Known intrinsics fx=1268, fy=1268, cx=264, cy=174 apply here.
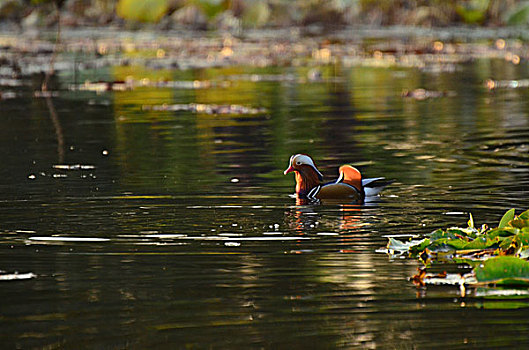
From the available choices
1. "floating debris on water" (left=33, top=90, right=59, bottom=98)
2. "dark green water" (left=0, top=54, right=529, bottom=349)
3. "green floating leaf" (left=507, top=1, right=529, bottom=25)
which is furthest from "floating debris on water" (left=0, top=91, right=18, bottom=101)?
"green floating leaf" (left=507, top=1, right=529, bottom=25)

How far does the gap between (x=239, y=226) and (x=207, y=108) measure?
1127cm

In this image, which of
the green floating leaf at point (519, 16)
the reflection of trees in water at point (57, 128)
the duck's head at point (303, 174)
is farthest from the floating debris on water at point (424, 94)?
the green floating leaf at point (519, 16)

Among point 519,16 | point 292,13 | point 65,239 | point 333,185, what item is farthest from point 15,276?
point 292,13

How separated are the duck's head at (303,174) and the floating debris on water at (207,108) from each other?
900 cm

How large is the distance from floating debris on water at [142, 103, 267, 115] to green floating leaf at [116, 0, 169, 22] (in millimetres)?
41050

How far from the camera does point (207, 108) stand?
20.3 meters

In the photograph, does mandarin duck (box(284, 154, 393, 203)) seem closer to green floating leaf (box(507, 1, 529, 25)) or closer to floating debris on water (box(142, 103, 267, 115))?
floating debris on water (box(142, 103, 267, 115))

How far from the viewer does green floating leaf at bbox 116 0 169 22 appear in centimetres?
6134

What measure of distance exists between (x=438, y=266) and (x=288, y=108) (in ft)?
41.6

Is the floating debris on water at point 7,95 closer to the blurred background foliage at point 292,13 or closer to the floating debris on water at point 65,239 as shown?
the floating debris on water at point 65,239

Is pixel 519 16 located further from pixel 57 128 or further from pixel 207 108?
pixel 57 128

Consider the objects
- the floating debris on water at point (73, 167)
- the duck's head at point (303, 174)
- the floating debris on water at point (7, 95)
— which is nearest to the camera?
Answer: the duck's head at point (303, 174)

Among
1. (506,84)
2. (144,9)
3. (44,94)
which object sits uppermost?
(144,9)

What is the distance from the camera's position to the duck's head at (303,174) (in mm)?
10492
